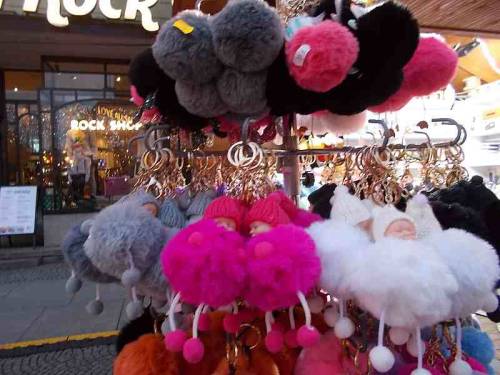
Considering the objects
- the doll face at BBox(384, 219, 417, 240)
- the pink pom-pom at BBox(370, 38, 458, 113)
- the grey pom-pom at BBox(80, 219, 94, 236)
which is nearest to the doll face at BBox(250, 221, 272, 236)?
the doll face at BBox(384, 219, 417, 240)

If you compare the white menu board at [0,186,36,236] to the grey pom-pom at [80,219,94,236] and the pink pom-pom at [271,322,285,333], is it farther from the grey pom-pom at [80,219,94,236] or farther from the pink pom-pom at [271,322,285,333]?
the pink pom-pom at [271,322,285,333]

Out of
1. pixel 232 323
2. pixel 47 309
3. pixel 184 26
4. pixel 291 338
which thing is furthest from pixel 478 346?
pixel 47 309

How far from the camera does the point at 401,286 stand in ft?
2.10

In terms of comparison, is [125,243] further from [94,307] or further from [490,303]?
[490,303]

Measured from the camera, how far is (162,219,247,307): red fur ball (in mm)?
667

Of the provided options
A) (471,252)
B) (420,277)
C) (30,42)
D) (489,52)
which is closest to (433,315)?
(420,277)

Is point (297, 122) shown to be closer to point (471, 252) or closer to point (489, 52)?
point (471, 252)

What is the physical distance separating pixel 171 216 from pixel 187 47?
359 millimetres

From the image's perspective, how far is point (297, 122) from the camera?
4.58 ft

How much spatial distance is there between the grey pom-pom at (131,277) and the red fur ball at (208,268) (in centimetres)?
9

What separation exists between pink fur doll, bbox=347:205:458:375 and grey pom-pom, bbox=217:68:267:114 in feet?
1.21

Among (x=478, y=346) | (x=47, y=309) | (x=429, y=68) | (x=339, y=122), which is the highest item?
(x=429, y=68)

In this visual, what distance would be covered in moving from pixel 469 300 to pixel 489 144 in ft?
12.3

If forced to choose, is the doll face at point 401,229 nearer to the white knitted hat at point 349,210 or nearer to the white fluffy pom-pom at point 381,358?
the white knitted hat at point 349,210
